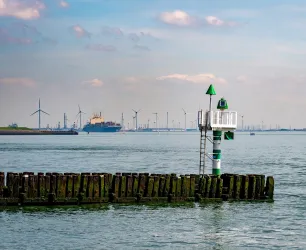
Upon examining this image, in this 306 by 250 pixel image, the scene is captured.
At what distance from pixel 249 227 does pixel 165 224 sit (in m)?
4.90

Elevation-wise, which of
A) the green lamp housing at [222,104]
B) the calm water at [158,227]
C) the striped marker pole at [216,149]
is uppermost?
the green lamp housing at [222,104]

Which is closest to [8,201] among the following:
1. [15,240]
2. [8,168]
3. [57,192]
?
[57,192]

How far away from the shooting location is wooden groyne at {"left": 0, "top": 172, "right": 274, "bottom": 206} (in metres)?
38.2

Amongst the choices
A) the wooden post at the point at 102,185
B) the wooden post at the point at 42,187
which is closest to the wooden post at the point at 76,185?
the wooden post at the point at 102,185

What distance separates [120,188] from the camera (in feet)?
131

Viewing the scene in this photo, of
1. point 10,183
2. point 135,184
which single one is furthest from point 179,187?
point 10,183

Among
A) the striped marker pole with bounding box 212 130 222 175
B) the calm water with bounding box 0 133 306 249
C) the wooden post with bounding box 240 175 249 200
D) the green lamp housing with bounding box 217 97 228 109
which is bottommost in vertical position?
the calm water with bounding box 0 133 306 249

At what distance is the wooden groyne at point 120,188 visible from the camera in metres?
38.2

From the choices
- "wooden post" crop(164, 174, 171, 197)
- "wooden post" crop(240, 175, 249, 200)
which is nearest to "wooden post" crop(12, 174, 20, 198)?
"wooden post" crop(164, 174, 171, 197)

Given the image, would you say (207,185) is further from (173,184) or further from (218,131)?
(218,131)

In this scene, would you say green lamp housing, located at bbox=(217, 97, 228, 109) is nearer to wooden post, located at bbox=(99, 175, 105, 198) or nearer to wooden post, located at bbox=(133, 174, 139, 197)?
wooden post, located at bbox=(133, 174, 139, 197)

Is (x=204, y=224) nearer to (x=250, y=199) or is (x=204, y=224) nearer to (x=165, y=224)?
(x=165, y=224)

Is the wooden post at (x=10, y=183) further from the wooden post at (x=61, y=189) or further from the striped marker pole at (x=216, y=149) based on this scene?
the striped marker pole at (x=216, y=149)

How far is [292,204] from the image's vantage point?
1820 inches
